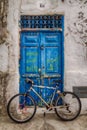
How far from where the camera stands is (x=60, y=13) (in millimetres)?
9242

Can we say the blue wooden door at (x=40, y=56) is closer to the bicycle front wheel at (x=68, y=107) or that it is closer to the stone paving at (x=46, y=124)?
the bicycle front wheel at (x=68, y=107)

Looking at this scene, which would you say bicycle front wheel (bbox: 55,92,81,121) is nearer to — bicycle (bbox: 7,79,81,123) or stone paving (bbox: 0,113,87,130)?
bicycle (bbox: 7,79,81,123)

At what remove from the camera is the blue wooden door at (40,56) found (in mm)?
9328

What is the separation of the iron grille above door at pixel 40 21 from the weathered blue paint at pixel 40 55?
0.18 metres

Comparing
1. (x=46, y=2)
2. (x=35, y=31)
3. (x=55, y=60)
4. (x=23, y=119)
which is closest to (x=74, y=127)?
(x=23, y=119)

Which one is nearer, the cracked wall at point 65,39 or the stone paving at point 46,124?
the stone paving at point 46,124

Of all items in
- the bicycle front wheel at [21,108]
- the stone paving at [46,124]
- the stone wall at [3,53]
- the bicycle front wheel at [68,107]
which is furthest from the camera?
the stone wall at [3,53]

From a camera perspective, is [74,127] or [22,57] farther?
[22,57]

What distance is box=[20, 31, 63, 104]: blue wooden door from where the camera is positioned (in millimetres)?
9328

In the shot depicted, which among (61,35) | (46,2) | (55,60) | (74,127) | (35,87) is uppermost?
(46,2)

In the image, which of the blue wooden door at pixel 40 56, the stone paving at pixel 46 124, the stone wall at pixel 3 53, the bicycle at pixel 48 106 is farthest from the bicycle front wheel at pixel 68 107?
the stone wall at pixel 3 53

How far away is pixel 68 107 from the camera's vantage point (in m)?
9.12

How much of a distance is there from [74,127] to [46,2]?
3.17 meters

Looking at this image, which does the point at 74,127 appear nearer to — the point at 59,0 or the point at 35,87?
the point at 35,87
